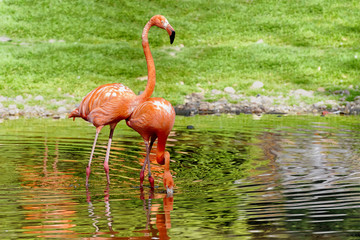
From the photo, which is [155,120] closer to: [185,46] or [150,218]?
[150,218]

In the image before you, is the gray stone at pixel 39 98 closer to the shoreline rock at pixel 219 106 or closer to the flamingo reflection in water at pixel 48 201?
the shoreline rock at pixel 219 106

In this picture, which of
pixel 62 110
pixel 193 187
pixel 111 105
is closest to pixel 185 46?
pixel 62 110

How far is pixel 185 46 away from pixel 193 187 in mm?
20991

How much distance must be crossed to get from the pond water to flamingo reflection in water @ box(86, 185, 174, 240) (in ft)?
0.04

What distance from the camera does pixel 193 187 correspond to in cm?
812

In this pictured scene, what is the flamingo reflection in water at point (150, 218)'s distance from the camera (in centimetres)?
553

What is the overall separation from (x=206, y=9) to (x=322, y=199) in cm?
2846

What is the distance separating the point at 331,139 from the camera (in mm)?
13289

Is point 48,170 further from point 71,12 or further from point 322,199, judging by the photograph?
point 71,12

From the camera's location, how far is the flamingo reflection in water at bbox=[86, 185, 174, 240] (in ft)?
18.1

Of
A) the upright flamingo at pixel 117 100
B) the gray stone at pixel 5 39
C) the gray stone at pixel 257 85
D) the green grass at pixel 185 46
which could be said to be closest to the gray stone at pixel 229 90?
the green grass at pixel 185 46

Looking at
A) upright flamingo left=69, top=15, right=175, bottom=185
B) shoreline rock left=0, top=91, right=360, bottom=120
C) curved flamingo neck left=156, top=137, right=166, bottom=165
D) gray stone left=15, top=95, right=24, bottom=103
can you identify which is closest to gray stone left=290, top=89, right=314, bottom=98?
shoreline rock left=0, top=91, right=360, bottom=120

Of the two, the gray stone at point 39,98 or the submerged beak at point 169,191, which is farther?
the gray stone at point 39,98

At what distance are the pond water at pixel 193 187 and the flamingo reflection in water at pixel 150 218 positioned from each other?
0.01m
